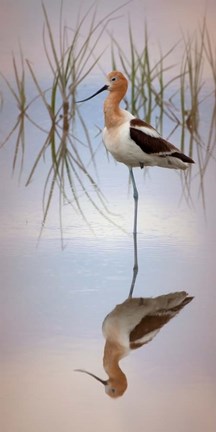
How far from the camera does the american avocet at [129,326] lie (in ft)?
6.25

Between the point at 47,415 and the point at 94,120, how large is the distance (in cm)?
293

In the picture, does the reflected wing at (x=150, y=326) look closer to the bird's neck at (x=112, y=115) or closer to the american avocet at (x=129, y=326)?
the american avocet at (x=129, y=326)

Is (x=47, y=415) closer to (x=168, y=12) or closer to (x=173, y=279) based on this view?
(x=173, y=279)

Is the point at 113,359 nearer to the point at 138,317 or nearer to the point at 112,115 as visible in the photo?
the point at 138,317

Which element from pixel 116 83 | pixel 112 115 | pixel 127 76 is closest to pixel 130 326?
pixel 112 115

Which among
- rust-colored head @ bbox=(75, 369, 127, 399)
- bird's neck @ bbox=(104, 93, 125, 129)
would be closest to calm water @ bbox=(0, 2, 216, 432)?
rust-colored head @ bbox=(75, 369, 127, 399)

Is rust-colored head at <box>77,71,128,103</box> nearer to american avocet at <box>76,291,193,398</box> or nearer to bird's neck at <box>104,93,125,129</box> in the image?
bird's neck at <box>104,93,125,129</box>

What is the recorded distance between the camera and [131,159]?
117 inches

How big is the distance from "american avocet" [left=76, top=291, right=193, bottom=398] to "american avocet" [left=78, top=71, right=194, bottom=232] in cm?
62

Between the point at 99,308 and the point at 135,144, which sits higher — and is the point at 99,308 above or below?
below

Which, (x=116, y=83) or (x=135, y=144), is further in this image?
(x=116, y=83)

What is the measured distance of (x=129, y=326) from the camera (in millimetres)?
2111

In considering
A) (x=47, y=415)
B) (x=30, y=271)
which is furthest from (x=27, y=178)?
(x=47, y=415)

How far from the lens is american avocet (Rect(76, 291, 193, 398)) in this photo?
1.91 meters
